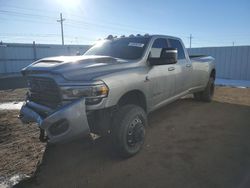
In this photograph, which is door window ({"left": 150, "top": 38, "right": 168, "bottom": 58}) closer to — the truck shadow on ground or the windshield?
the windshield

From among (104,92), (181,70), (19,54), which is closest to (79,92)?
(104,92)

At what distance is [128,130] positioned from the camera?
3199 millimetres

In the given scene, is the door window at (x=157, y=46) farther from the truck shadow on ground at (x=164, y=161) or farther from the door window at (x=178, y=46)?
the truck shadow on ground at (x=164, y=161)

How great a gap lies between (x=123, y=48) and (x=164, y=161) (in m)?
2.18

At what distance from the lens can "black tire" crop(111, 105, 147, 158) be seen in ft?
10.1

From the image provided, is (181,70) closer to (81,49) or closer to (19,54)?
(19,54)

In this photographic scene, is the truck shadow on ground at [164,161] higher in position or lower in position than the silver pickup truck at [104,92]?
lower

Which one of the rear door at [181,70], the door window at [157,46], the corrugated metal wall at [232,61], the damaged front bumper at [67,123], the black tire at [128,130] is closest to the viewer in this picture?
the damaged front bumper at [67,123]

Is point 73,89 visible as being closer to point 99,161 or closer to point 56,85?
point 56,85

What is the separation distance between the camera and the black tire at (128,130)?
10.1ft

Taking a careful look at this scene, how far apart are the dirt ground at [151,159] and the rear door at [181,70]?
860 mm

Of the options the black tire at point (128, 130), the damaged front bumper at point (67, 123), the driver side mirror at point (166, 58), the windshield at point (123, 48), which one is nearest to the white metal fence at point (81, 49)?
the windshield at point (123, 48)

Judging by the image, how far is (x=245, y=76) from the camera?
1307 cm

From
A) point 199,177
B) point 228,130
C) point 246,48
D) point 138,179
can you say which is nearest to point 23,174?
point 138,179
